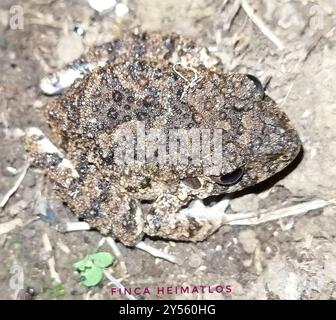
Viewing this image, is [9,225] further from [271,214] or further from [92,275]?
[271,214]

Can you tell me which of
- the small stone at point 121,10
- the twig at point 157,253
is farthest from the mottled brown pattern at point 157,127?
the small stone at point 121,10

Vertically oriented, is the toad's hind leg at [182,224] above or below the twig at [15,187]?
below

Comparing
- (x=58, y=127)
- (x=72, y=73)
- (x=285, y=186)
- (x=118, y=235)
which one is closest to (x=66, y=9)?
(x=72, y=73)

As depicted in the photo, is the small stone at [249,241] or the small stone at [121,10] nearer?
the small stone at [249,241]

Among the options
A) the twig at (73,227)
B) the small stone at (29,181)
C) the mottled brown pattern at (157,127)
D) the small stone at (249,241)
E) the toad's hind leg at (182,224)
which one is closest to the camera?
the mottled brown pattern at (157,127)

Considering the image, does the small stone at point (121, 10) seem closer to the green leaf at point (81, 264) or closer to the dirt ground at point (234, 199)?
the dirt ground at point (234, 199)

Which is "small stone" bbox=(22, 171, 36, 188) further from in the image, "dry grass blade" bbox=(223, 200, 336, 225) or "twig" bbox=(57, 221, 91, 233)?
"dry grass blade" bbox=(223, 200, 336, 225)

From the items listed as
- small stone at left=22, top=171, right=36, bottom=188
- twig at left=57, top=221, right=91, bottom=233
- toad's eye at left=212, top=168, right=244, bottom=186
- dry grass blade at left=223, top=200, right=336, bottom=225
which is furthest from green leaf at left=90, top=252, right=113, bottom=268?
toad's eye at left=212, top=168, right=244, bottom=186
